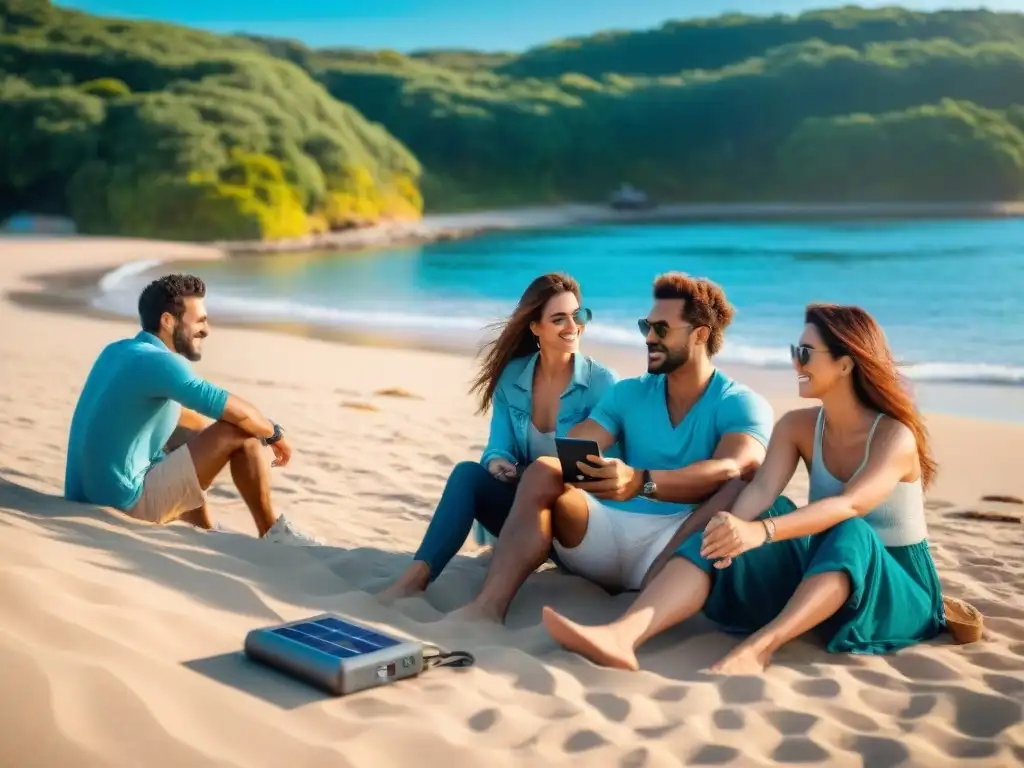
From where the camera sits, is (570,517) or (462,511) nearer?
(570,517)

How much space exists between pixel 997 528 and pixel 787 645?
2.39 meters

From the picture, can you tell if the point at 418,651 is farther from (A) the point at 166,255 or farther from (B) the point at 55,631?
(A) the point at 166,255

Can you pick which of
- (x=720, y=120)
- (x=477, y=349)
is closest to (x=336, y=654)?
(x=477, y=349)

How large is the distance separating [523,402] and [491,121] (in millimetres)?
83086

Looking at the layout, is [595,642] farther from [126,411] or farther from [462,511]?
[126,411]

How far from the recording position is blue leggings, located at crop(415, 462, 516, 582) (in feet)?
13.2

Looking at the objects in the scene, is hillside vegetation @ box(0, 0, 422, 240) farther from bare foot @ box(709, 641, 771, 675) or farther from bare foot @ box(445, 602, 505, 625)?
bare foot @ box(709, 641, 771, 675)

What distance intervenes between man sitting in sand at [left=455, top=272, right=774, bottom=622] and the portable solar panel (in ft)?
2.00

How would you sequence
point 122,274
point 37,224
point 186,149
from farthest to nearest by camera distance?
1. point 37,224
2. point 186,149
3. point 122,274

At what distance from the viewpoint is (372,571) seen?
429 centimetres

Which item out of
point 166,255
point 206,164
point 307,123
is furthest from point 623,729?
point 307,123

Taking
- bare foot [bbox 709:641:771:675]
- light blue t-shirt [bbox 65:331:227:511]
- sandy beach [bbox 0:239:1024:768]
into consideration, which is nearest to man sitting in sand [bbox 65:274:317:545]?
light blue t-shirt [bbox 65:331:227:511]

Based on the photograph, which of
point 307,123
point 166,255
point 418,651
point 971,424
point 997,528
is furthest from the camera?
point 307,123

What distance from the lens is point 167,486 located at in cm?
432
